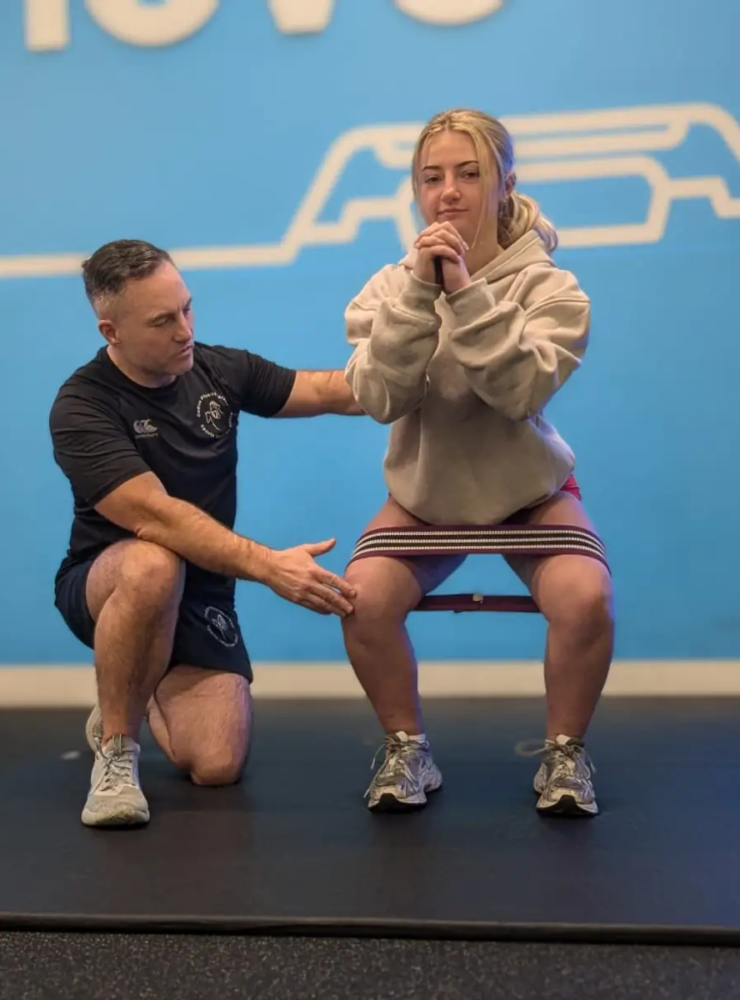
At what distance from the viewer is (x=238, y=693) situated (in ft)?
6.03

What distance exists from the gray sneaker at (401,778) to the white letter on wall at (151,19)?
177 cm

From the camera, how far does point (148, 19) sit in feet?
7.84

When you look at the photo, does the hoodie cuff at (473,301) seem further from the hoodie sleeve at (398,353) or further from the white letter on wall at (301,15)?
the white letter on wall at (301,15)

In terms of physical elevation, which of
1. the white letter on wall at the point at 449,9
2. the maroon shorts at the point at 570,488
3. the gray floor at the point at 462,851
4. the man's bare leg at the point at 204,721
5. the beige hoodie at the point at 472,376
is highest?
the white letter on wall at the point at 449,9

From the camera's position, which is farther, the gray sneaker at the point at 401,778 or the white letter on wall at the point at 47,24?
the white letter on wall at the point at 47,24

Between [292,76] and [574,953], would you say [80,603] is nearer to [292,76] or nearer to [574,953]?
[574,953]

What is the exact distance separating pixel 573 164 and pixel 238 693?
1.37 meters

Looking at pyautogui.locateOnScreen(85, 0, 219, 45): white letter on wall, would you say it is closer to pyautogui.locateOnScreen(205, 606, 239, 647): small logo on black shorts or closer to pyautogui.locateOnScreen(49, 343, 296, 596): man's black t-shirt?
pyautogui.locateOnScreen(49, 343, 296, 596): man's black t-shirt

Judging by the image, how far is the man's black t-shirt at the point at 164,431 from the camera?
5.41 feet

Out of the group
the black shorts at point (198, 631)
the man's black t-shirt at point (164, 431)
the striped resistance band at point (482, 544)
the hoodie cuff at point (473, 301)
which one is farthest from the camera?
the black shorts at point (198, 631)

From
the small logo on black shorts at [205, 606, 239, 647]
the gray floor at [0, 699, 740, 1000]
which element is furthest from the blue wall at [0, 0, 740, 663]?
the small logo on black shorts at [205, 606, 239, 647]

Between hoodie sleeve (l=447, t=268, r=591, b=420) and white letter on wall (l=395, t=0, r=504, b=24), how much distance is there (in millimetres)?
1036

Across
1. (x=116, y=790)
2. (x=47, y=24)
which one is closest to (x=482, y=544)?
(x=116, y=790)

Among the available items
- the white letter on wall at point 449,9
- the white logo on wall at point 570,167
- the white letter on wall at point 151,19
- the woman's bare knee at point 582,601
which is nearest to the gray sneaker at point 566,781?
the woman's bare knee at point 582,601
